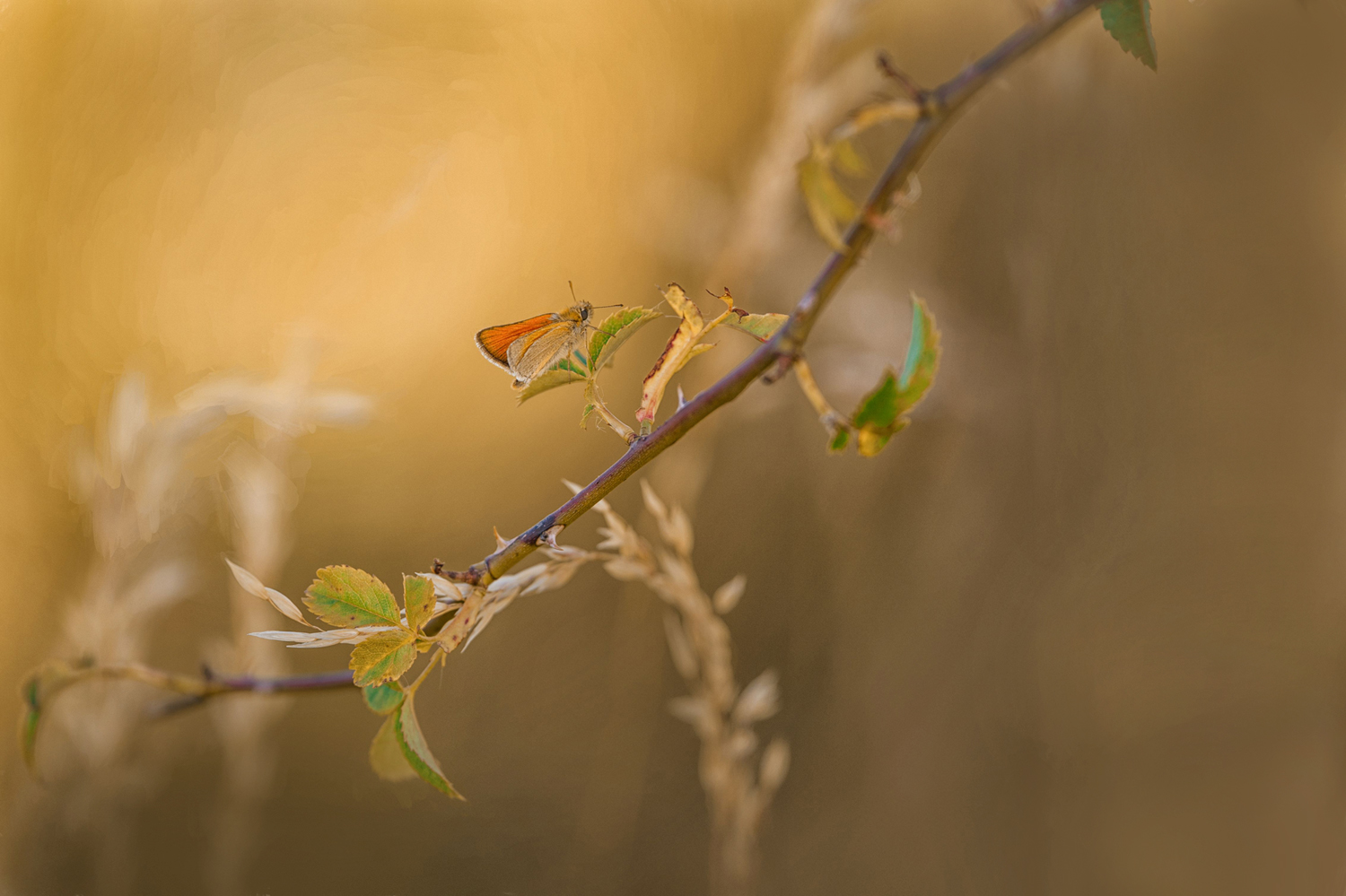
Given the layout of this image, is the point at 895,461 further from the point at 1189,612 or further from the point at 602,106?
the point at 602,106

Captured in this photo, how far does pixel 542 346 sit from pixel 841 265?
5.5 inches

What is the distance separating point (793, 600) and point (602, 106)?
2.25ft

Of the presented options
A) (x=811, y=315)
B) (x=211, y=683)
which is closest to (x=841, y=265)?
(x=811, y=315)

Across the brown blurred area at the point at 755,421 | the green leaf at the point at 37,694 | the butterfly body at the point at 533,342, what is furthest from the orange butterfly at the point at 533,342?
the brown blurred area at the point at 755,421

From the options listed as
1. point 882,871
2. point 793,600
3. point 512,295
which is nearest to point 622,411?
point 512,295

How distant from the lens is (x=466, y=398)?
3.22 ft

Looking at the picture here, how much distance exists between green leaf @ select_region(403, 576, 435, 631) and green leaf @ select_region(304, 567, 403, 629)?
0.01 meters

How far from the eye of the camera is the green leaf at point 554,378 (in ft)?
0.70

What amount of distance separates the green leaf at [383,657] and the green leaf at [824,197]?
0.54 feet

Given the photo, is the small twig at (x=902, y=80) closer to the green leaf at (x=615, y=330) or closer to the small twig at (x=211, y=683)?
the green leaf at (x=615, y=330)

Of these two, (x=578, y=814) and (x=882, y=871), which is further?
(x=578, y=814)

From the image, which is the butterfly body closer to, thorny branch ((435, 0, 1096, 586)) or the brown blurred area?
thorny branch ((435, 0, 1096, 586))

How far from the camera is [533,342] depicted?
0.27 metres

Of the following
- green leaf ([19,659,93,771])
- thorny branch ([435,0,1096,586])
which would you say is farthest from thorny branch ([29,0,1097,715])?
green leaf ([19,659,93,771])
